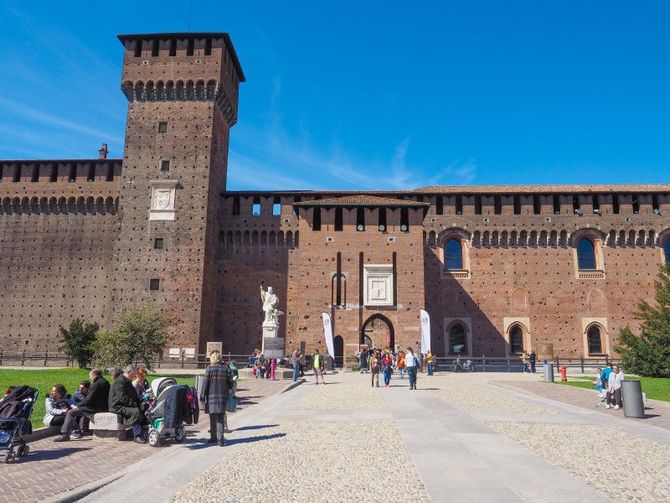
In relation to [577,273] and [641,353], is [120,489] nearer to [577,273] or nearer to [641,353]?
[641,353]

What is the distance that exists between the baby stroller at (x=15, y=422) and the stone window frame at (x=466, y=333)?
1138 inches

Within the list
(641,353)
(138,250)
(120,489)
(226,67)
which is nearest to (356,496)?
(120,489)

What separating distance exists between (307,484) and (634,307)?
111 ft

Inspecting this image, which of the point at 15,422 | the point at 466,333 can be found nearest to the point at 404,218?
the point at 466,333

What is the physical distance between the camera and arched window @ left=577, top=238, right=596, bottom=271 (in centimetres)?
3350

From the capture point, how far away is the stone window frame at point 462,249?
1319 inches

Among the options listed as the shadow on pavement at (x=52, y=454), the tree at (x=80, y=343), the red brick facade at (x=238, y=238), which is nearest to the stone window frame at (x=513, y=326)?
the red brick facade at (x=238, y=238)

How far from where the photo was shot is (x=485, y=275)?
33.4 meters

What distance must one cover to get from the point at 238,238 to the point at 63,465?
28130 mm

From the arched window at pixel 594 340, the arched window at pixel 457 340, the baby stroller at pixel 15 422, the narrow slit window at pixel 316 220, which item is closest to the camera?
the baby stroller at pixel 15 422

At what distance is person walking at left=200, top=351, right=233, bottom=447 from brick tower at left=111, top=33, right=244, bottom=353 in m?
22.8

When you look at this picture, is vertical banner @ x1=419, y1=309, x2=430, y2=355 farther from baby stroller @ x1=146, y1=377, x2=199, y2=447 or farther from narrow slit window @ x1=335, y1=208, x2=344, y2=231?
baby stroller @ x1=146, y1=377, x2=199, y2=447

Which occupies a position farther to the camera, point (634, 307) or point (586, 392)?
point (634, 307)

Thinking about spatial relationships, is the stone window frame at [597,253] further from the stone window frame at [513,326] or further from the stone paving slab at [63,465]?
the stone paving slab at [63,465]
